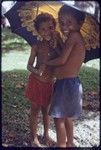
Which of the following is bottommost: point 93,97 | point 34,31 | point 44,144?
point 44,144

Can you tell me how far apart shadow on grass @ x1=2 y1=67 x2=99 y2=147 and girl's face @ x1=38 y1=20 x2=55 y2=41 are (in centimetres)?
138

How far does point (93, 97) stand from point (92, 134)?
6.35 ft

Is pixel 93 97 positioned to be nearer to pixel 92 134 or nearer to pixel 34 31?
pixel 92 134

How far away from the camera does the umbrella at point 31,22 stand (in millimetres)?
5027

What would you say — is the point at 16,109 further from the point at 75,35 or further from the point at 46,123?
the point at 75,35

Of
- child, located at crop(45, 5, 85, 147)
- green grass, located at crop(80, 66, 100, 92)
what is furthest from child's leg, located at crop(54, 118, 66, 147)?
green grass, located at crop(80, 66, 100, 92)

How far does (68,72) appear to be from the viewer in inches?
191

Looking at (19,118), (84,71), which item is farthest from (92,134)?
(84,71)

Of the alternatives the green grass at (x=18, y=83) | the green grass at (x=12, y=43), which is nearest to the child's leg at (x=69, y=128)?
the green grass at (x=18, y=83)

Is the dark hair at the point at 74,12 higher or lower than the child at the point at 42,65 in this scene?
higher

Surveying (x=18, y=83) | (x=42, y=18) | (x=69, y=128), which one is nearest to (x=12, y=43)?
(x=18, y=83)

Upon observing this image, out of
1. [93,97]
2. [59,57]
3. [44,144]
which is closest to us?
[59,57]

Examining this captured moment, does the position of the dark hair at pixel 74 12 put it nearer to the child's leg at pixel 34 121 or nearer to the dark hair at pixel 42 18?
the dark hair at pixel 42 18

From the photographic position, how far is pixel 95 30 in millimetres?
5090
